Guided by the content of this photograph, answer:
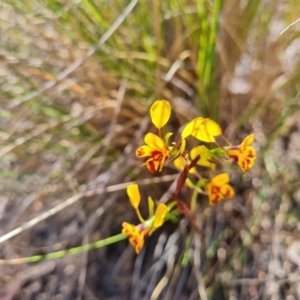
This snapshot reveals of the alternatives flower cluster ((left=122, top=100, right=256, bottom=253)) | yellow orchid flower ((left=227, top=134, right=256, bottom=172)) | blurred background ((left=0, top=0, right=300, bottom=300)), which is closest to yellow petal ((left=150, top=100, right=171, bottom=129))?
flower cluster ((left=122, top=100, right=256, bottom=253))

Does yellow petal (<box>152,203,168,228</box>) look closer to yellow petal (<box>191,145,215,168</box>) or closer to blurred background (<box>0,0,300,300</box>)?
yellow petal (<box>191,145,215,168</box>)

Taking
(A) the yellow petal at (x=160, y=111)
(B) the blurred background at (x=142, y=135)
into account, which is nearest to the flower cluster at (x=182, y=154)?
(A) the yellow petal at (x=160, y=111)

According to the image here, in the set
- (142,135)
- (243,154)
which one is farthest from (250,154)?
(142,135)

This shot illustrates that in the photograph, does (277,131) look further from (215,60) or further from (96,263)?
(96,263)

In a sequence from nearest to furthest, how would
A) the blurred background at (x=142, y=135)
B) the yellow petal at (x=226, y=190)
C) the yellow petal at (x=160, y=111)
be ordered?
the yellow petal at (x=160, y=111), the yellow petal at (x=226, y=190), the blurred background at (x=142, y=135)

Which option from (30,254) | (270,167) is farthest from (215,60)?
(30,254)

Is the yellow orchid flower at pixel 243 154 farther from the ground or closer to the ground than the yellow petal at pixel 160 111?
closer to the ground

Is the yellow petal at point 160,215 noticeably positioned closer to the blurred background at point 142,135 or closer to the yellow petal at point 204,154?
the yellow petal at point 204,154
